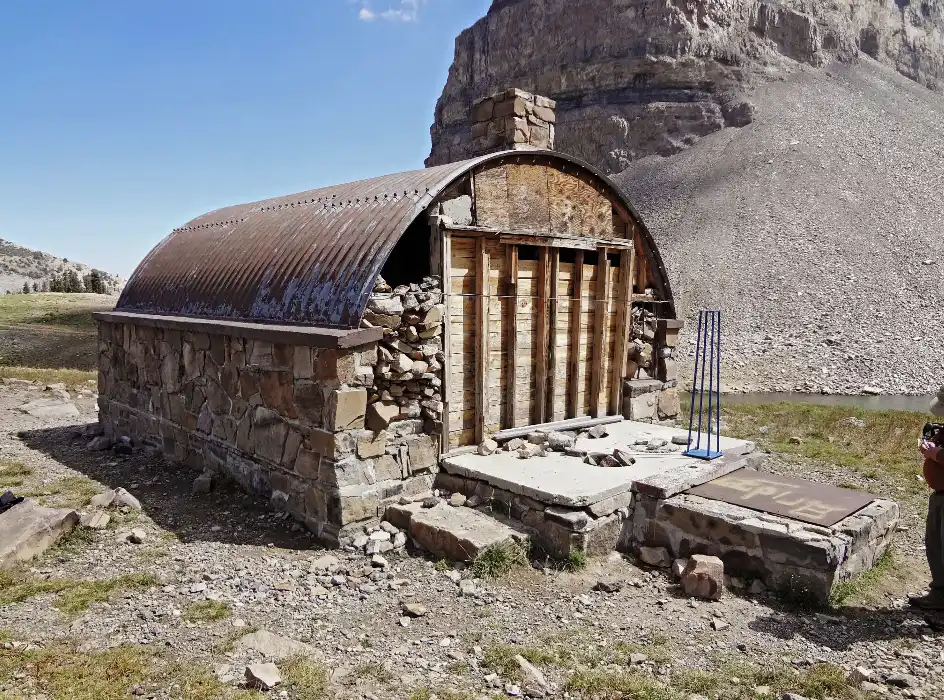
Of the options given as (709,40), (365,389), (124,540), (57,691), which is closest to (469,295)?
(365,389)

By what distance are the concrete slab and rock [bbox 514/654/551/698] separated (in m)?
1.85

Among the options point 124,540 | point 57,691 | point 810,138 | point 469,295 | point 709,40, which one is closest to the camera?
point 57,691

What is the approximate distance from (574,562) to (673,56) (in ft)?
209

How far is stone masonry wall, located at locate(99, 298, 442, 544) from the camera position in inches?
252

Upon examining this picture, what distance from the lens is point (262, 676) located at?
4098 mm

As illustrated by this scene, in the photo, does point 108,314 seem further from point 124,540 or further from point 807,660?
point 807,660

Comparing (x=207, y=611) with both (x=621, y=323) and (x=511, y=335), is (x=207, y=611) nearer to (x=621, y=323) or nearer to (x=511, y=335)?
(x=511, y=335)

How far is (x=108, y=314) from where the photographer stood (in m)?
10.9

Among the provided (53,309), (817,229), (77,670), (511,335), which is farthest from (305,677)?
(817,229)

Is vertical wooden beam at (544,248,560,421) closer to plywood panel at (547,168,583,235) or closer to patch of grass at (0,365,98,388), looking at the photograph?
plywood panel at (547,168,583,235)

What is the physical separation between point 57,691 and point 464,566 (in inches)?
120

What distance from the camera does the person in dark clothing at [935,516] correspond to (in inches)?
200

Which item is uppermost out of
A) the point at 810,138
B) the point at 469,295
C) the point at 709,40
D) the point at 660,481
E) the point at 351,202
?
the point at 709,40

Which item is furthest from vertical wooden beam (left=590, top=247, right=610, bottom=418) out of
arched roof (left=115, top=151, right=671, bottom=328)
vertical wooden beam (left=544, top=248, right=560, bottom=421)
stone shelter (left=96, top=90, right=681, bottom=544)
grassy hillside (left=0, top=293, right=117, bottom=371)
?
grassy hillside (left=0, top=293, right=117, bottom=371)
